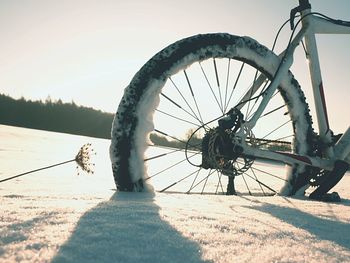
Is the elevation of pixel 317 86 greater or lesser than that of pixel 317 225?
greater

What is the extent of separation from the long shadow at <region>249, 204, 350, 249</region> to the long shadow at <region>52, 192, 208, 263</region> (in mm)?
631

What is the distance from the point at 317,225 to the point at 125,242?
968mm

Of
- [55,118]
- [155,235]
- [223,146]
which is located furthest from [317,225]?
[55,118]

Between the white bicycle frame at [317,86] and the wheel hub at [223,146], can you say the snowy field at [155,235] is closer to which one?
the wheel hub at [223,146]


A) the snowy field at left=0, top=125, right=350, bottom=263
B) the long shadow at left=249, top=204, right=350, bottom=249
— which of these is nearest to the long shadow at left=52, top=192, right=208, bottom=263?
the snowy field at left=0, top=125, right=350, bottom=263

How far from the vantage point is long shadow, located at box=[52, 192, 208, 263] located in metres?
0.83

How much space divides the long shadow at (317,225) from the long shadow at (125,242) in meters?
0.63

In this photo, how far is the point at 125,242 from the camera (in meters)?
0.93

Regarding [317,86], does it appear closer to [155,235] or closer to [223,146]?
[223,146]

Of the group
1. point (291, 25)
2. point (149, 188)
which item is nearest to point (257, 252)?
point (149, 188)

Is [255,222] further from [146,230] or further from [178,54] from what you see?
[178,54]

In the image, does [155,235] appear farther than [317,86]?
No

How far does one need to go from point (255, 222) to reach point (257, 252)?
0.39 metres

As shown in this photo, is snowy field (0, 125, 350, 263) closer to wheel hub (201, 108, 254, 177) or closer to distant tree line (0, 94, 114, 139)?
wheel hub (201, 108, 254, 177)
